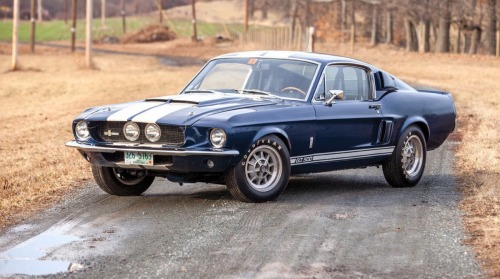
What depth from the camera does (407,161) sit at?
39.3ft

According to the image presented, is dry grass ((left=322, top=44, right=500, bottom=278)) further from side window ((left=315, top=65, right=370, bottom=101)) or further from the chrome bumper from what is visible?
the chrome bumper

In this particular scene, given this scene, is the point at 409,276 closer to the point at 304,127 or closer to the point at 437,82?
the point at 304,127

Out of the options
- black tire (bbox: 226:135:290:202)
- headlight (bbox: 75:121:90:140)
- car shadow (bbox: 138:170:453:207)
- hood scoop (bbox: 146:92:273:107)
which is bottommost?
car shadow (bbox: 138:170:453:207)

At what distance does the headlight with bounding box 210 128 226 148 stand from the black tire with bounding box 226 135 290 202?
282 mm

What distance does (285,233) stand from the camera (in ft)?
28.4

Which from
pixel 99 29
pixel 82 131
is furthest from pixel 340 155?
pixel 99 29

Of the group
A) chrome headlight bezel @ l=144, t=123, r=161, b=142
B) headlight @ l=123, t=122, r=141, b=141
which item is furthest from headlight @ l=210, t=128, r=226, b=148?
headlight @ l=123, t=122, r=141, b=141

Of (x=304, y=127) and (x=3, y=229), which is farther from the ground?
(x=304, y=127)

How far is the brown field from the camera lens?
411 inches

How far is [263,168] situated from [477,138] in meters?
7.87

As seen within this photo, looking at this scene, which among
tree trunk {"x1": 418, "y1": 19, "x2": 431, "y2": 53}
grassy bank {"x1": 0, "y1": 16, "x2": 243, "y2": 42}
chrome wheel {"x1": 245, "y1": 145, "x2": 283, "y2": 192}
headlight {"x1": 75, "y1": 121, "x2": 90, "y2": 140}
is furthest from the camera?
grassy bank {"x1": 0, "y1": 16, "x2": 243, "y2": 42}

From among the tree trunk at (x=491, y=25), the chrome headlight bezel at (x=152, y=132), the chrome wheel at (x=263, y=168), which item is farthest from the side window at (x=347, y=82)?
the tree trunk at (x=491, y=25)

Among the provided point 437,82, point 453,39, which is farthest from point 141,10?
point 437,82

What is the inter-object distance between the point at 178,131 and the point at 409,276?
3.26 metres
